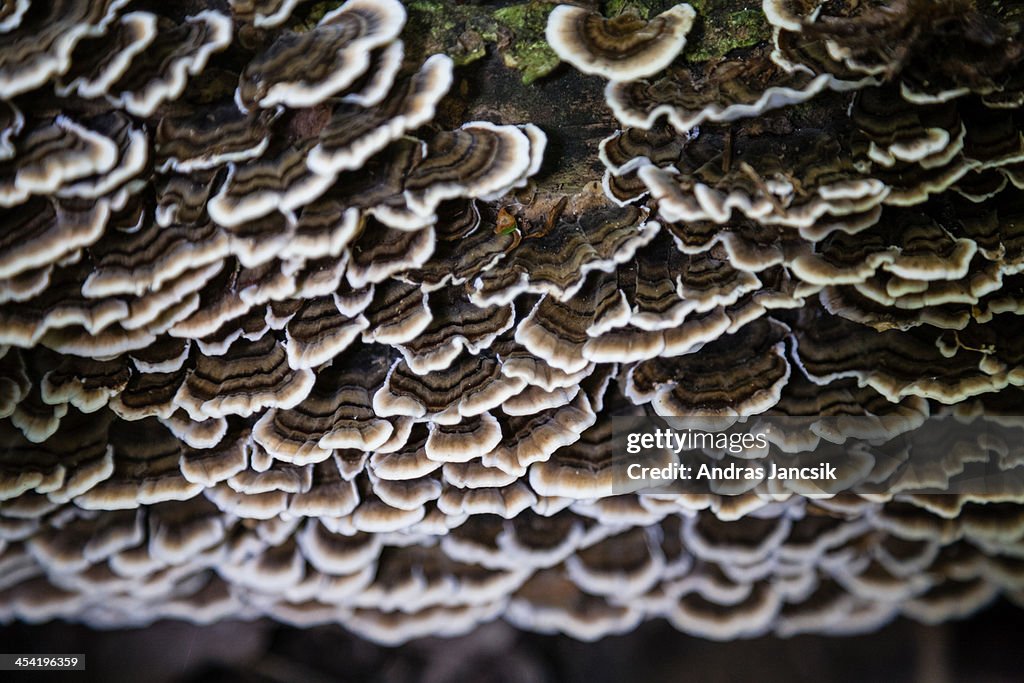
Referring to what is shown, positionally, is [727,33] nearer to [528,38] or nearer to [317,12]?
[528,38]

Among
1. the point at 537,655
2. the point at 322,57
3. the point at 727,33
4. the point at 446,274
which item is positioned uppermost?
the point at 322,57

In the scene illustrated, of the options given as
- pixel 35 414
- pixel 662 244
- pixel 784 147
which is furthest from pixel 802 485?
pixel 35 414

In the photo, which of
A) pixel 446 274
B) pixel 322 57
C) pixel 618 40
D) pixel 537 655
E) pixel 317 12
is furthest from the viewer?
pixel 537 655

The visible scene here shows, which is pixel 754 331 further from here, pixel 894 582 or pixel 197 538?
pixel 197 538

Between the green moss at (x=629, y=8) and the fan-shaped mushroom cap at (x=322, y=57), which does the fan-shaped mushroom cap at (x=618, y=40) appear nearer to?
the green moss at (x=629, y=8)

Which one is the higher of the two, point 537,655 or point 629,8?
point 629,8

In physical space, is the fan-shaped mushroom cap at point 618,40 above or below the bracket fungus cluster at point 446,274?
above

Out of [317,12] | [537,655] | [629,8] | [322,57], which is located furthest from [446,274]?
[537,655]

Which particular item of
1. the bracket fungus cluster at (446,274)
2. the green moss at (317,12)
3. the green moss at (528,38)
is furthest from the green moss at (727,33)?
the green moss at (317,12)

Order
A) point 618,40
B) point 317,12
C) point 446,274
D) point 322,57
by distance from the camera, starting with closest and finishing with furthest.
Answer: point 322,57 < point 618,40 < point 317,12 < point 446,274

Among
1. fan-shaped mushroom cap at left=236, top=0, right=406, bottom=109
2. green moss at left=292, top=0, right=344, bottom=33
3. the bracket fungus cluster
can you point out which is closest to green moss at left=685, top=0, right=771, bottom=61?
the bracket fungus cluster

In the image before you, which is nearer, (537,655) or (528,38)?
(528,38)
